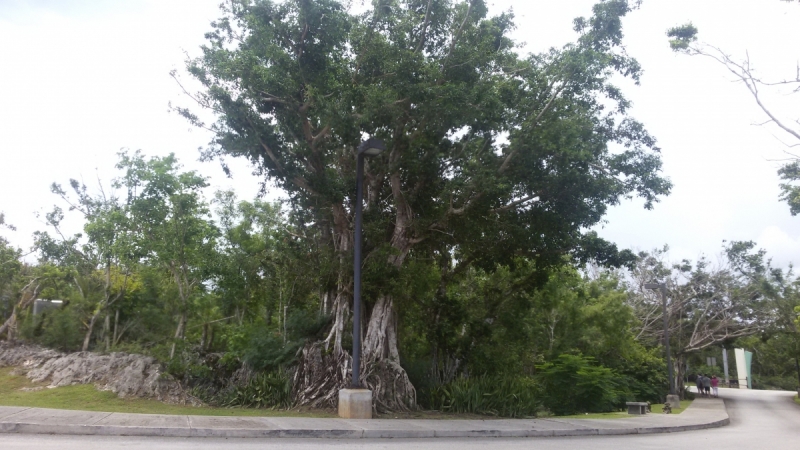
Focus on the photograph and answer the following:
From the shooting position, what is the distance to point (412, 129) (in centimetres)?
1605

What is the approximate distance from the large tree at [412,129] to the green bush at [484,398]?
4.19ft

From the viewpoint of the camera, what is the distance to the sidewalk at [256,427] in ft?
32.5

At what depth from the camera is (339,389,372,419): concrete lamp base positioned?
44.4ft

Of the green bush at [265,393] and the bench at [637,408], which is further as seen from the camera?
the bench at [637,408]

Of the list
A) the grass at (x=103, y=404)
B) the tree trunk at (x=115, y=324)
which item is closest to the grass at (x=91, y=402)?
the grass at (x=103, y=404)

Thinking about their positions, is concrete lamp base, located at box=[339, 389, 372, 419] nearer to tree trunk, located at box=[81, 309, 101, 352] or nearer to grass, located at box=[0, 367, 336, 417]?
grass, located at box=[0, 367, 336, 417]

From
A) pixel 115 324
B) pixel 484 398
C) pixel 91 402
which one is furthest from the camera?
pixel 115 324

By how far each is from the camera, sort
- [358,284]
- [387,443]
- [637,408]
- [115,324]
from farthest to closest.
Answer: [115,324] → [637,408] → [358,284] → [387,443]

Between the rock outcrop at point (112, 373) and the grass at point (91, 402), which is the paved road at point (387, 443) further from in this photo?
the rock outcrop at point (112, 373)

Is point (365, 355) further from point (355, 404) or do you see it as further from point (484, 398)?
point (484, 398)

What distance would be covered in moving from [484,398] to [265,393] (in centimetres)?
606

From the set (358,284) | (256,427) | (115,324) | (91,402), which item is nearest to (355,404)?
(358,284)

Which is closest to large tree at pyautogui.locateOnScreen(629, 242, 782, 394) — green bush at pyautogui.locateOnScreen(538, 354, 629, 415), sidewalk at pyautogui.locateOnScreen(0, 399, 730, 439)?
green bush at pyautogui.locateOnScreen(538, 354, 629, 415)

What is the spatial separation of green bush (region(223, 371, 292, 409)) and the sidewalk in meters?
3.12
